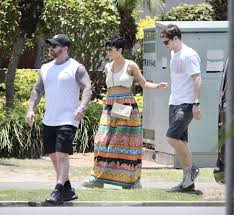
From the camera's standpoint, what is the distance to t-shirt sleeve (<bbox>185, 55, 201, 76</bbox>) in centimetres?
907

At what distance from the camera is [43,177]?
10.9 meters

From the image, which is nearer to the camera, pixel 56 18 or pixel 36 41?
pixel 56 18

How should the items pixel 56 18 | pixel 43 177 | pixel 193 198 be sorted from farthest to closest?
pixel 56 18 < pixel 43 177 < pixel 193 198

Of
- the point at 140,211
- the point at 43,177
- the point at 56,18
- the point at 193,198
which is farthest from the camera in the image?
the point at 56,18

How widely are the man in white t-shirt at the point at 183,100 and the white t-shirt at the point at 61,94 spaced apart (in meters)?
1.22

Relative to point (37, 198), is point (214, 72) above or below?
above

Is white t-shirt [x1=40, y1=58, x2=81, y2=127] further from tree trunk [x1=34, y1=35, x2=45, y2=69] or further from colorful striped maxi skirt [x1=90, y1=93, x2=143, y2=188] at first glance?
tree trunk [x1=34, y1=35, x2=45, y2=69]

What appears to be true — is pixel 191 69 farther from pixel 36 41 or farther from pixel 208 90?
pixel 36 41

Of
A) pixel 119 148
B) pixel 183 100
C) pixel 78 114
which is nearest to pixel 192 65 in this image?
pixel 183 100

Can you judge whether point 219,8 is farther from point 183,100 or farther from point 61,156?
point 61,156

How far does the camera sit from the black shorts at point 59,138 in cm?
836

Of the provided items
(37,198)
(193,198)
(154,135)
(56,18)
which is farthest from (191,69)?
(56,18)

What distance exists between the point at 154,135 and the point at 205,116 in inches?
39.1

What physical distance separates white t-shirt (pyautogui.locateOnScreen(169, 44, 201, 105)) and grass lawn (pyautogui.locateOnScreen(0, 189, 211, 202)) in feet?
3.45
